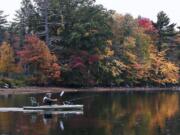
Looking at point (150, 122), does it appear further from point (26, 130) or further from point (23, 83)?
point (23, 83)

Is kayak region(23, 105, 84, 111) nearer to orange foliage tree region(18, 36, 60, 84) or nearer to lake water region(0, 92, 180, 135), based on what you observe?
lake water region(0, 92, 180, 135)

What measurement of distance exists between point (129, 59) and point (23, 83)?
24.5 meters

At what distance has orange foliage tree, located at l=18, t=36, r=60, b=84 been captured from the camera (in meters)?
78.6

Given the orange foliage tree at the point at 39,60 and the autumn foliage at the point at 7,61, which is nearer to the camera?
the orange foliage tree at the point at 39,60

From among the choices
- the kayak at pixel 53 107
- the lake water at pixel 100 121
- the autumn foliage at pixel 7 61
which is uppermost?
the autumn foliage at pixel 7 61

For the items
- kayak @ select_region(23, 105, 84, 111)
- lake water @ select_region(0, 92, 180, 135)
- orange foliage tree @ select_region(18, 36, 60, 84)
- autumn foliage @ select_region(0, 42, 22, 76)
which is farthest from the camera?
autumn foliage @ select_region(0, 42, 22, 76)

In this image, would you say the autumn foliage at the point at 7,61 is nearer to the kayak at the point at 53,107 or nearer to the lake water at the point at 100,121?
the lake water at the point at 100,121

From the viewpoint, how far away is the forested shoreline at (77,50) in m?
79.7

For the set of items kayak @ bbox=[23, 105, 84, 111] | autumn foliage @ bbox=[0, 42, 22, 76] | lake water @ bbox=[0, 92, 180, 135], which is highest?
autumn foliage @ bbox=[0, 42, 22, 76]

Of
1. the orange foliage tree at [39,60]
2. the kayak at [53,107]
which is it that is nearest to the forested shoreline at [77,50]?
the orange foliage tree at [39,60]

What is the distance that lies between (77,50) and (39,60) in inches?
348

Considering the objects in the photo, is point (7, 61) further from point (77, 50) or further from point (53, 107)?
point (53, 107)

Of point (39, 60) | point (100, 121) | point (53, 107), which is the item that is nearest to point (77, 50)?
point (39, 60)

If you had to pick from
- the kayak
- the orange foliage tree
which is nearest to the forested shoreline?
the orange foliage tree
